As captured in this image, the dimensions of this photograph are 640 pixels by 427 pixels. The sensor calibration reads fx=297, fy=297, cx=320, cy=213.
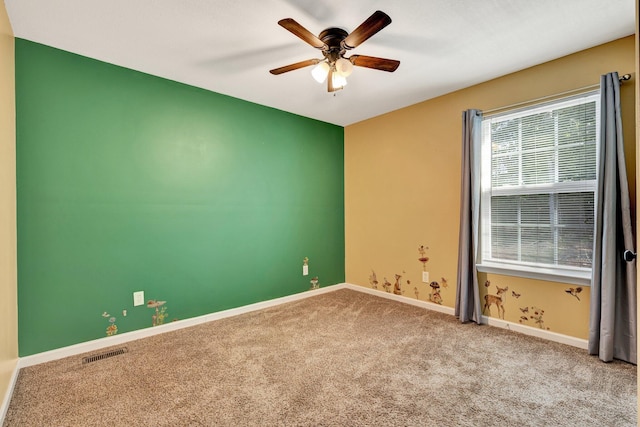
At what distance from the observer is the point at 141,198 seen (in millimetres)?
2717

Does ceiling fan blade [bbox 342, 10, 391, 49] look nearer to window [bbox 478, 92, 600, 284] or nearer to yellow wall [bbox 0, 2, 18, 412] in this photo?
window [bbox 478, 92, 600, 284]

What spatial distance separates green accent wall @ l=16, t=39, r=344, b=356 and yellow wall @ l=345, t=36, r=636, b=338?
2.86 feet

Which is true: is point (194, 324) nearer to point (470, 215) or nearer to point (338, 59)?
point (338, 59)

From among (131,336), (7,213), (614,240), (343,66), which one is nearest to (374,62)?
(343,66)

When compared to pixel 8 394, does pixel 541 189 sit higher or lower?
higher

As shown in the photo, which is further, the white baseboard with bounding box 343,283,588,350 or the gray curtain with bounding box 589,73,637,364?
the white baseboard with bounding box 343,283,588,350

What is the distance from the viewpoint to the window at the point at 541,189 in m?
2.43

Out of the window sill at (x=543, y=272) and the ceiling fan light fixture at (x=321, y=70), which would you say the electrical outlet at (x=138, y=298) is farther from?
the window sill at (x=543, y=272)

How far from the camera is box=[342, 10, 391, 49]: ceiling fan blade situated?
163cm

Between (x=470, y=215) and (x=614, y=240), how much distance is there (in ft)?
3.40

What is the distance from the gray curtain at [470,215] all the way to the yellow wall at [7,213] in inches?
138

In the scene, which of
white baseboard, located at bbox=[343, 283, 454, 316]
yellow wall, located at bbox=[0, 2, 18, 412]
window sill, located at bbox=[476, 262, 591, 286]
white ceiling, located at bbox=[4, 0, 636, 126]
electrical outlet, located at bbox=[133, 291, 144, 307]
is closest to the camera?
yellow wall, located at bbox=[0, 2, 18, 412]

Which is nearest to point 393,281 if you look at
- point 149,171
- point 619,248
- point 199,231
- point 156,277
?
point 619,248

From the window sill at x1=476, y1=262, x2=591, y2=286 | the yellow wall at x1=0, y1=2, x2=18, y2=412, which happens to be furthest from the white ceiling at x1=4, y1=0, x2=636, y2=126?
the window sill at x1=476, y1=262, x2=591, y2=286
